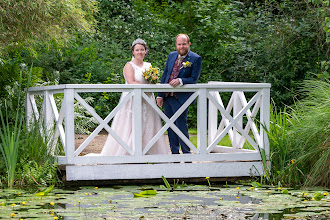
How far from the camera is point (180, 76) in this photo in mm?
7789

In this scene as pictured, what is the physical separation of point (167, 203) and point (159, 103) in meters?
2.26

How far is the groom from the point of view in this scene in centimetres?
769

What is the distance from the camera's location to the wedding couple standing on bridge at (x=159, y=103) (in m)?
7.74

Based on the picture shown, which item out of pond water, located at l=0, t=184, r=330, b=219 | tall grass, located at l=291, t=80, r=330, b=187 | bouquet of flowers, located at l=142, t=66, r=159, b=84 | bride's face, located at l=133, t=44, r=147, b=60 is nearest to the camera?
pond water, located at l=0, t=184, r=330, b=219

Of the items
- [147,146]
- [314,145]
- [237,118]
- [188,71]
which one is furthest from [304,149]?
[147,146]

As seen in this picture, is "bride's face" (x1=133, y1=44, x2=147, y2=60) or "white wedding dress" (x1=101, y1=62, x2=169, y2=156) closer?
"white wedding dress" (x1=101, y1=62, x2=169, y2=156)

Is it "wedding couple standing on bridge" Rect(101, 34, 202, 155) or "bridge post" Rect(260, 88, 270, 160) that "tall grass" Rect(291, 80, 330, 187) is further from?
"wedding couple standing on bridge" Rect(101, 34, 202, 155)

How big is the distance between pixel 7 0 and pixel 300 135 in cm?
381

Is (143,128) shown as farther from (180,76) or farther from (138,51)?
(138,51)

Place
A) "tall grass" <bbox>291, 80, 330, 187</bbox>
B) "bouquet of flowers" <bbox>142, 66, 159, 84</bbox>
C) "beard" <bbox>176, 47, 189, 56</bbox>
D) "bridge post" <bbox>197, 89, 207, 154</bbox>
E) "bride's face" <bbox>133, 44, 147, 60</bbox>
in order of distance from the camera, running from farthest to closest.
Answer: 1. "bride's face" <bbox>133, 44, 147, 60</bbox>
2. "beard" <bbox>176, 47, 189, 56</bbox>
3. "bouquet of flowers" <bbox>142, 66, 159, 84</bbox>
4. "bridge post" <bbox>197, 89, 207, 154</bbox>
5. "tall grass" <bbox>291, 80, 330, 187</bbox>

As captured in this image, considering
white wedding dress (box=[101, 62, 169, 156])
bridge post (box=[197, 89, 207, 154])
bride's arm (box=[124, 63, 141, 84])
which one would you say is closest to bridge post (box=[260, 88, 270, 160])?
bridge post (box=[197, 89, 207, 154])

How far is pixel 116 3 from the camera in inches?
583

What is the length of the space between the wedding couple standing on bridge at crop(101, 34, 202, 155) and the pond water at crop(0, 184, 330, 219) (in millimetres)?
868

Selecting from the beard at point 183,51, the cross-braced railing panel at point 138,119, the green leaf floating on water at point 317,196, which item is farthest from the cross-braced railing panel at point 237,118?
the green leaf floating on water at point 317,196
